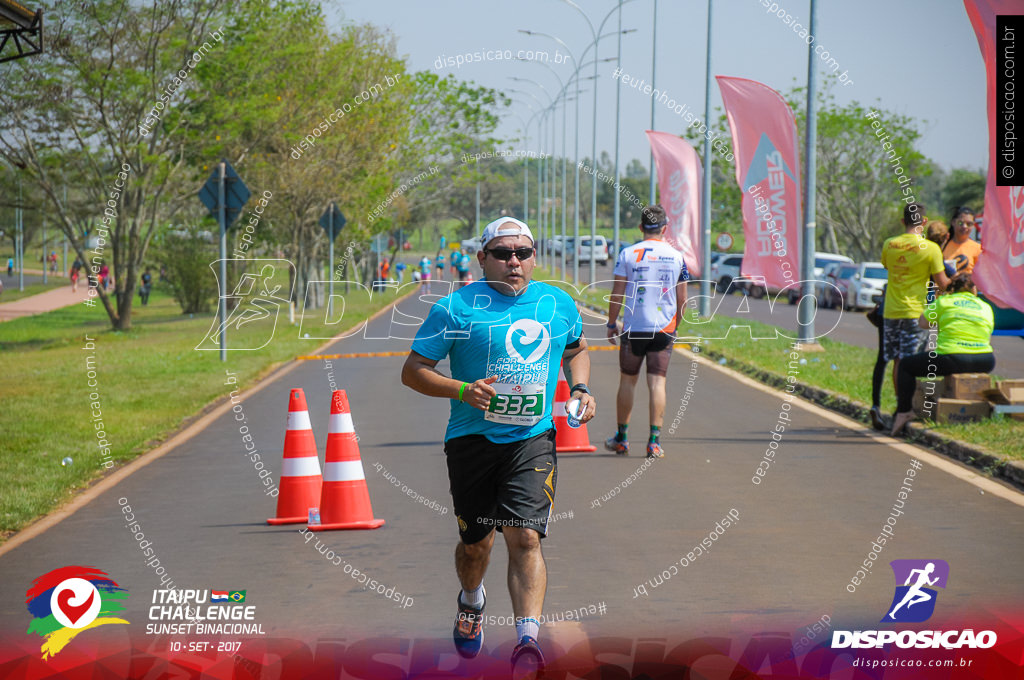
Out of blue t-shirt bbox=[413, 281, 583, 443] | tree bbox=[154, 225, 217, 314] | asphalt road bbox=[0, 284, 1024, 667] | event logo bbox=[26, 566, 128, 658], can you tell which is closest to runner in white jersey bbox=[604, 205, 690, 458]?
asphalt road bbox=[0, 284, 1024, 667]

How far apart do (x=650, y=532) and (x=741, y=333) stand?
18.3m

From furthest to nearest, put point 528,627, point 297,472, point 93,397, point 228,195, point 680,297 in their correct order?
point 228,195 → point 93,397 → point 680,297 → point 297,472 → point 528,627

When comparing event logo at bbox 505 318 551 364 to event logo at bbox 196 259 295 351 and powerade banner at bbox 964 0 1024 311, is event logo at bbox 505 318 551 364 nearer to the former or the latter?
powerade banner at bbox 964 0 1024 311

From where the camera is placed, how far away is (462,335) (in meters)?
5.58

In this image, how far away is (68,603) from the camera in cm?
647

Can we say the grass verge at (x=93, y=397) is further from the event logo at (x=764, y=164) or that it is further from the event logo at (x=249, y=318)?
the event logo at (x=764, y=164)

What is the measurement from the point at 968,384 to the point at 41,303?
53.0 metres

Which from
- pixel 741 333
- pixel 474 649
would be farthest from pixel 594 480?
pixel 741 333

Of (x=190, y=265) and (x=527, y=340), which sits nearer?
(x=527, y=340)

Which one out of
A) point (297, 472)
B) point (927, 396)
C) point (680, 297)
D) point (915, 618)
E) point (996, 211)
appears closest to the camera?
point (915, 618)

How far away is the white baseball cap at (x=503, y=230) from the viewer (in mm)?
5574

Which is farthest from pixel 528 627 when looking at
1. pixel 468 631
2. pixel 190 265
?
pixel 190 265

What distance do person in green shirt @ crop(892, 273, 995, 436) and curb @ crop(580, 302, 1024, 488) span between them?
0.46 m

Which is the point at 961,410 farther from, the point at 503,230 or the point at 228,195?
the point at 228,195
